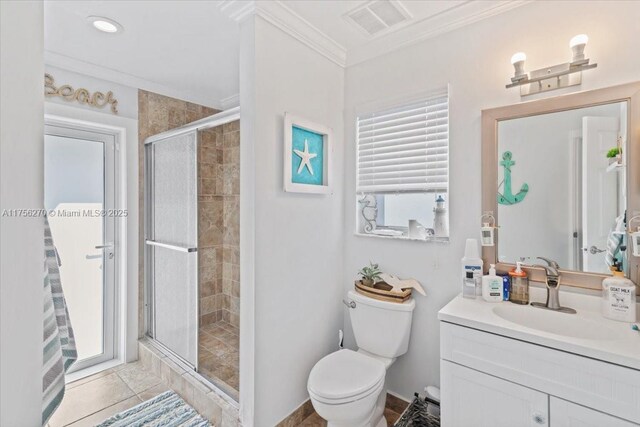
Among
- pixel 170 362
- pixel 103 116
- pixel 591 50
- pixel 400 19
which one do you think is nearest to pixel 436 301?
pixel 591 50

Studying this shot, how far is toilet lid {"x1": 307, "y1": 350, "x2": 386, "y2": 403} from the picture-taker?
1.47 metres

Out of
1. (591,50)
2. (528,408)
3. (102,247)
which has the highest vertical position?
(591,50)

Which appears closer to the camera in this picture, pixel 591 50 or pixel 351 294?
pixel 591 50

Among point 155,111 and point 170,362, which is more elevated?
point 155,111

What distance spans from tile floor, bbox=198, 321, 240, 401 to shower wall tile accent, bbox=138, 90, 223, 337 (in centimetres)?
38

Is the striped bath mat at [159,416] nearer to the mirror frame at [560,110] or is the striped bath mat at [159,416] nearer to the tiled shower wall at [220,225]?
the tiled shower wall at [220,225]

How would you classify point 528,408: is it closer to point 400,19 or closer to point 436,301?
point 436,301

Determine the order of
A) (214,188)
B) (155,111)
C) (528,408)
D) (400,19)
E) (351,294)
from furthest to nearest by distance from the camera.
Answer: (214,188)
(155,111)
(351,294)
(400,19)
(528,408)

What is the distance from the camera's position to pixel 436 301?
1801 millimetres

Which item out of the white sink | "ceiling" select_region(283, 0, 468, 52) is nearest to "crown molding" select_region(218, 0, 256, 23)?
"ceiling" select_region(283, 0, 468, 52)

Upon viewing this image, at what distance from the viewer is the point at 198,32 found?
6.15 ft

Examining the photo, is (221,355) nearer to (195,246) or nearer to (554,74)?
(195,246)

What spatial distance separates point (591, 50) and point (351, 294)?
5.78ft

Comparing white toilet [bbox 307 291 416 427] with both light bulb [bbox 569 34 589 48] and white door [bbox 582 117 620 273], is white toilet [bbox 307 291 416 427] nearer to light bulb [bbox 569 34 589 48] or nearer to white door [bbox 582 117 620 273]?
white door [bbox 582 117 620 273]
